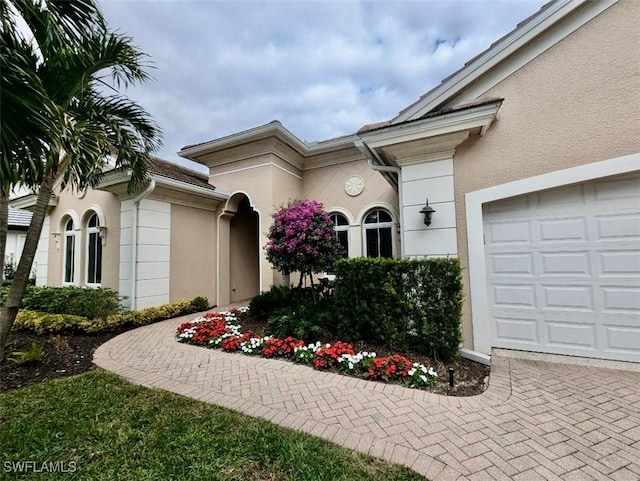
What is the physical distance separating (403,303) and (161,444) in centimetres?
400

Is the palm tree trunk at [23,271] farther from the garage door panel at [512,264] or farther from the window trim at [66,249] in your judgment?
the garage door panel at [512,264]

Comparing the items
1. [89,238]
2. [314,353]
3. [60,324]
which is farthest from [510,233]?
[89,238]

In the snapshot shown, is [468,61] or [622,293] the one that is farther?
[468,61]

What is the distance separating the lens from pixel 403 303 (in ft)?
16.8

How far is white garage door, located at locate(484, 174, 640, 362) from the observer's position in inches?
181

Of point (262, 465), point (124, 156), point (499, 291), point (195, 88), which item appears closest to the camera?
point (262, 465)

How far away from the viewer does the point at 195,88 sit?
9258 mm

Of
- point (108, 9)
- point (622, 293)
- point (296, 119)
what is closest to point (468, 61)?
point (622, 293)

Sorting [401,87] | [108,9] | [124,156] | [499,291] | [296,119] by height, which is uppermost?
[296,119]

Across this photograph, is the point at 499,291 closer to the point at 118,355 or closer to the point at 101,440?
the point at 101,440

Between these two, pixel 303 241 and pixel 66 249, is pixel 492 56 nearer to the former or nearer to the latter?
pixel 303 241

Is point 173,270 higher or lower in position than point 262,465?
higher

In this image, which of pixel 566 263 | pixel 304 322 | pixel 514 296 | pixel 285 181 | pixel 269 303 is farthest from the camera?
pixel 285 181

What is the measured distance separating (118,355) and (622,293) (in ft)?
30.7
